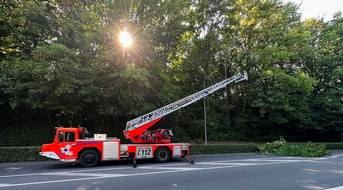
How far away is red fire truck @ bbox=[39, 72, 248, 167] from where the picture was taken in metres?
10.9

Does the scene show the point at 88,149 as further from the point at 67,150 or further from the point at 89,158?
the point at 67,150

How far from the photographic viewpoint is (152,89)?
1639cm

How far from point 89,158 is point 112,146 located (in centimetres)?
124

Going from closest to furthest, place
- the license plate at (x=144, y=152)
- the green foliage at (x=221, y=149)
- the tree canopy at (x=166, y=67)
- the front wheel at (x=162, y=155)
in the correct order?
the license plate at (x=144, y=152) < the front wheel at (x=162, y=155) < the tree canopy at (x=166, y=67) < the green foliage at (x=221, y=149)

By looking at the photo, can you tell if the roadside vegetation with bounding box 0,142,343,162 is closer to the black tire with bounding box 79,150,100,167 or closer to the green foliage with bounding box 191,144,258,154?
the green foliage with bounding box 191,144,258,154

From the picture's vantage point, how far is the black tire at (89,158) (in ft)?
36.2

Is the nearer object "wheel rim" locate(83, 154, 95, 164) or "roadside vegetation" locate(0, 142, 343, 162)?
"wheel rim" locate(83, 154, 95, 164)

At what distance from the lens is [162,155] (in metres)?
12.6

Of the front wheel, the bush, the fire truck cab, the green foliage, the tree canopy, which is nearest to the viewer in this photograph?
the fire truck cab

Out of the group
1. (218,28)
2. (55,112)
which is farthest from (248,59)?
(55,112)

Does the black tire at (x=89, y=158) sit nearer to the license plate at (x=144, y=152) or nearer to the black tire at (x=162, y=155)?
the license plate at (x=144, y=152)

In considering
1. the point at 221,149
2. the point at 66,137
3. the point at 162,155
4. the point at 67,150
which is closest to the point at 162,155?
the point at 162,155

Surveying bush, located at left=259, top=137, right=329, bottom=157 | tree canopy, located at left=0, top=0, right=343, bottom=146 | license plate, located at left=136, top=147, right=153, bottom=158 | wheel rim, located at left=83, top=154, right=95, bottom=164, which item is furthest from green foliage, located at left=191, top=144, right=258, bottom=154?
wheel rim, located at left=83, top=154, right=95, bottom=164

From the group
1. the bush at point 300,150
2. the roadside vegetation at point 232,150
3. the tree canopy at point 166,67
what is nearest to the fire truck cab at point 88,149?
the roadside vegetation at point 232,150
